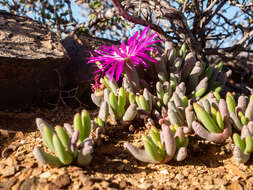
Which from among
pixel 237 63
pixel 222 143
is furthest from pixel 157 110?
pixel 237 63

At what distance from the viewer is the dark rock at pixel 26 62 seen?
2043 millimetres

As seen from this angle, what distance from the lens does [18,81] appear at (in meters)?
2.21

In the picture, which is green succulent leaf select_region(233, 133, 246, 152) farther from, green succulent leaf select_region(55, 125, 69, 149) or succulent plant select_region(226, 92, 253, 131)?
green succulent leaf select_region(55, 125, 69, 149)

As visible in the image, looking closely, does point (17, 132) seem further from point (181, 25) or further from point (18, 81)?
point (181, 25)

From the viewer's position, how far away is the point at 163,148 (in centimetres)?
137

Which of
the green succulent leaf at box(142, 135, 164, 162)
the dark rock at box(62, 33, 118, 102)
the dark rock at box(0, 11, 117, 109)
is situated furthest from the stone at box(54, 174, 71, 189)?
the dark rock at box(62, 33, 118, 102)

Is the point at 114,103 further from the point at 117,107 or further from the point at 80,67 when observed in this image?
the point at 80,67

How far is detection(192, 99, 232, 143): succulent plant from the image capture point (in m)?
1.43

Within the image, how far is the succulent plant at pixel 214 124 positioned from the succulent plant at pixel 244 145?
111 millimetres

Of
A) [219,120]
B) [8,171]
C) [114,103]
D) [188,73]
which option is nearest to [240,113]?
[219,120]

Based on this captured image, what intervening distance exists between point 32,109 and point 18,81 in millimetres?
286

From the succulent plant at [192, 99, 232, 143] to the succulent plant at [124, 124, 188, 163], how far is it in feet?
0.39

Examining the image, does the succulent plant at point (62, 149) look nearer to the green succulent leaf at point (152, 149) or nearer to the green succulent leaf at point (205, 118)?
the green succulent leaf at point (152, 149)

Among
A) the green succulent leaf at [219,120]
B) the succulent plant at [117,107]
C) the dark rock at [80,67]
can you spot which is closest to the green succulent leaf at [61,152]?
the succulent plant at [117,107]
